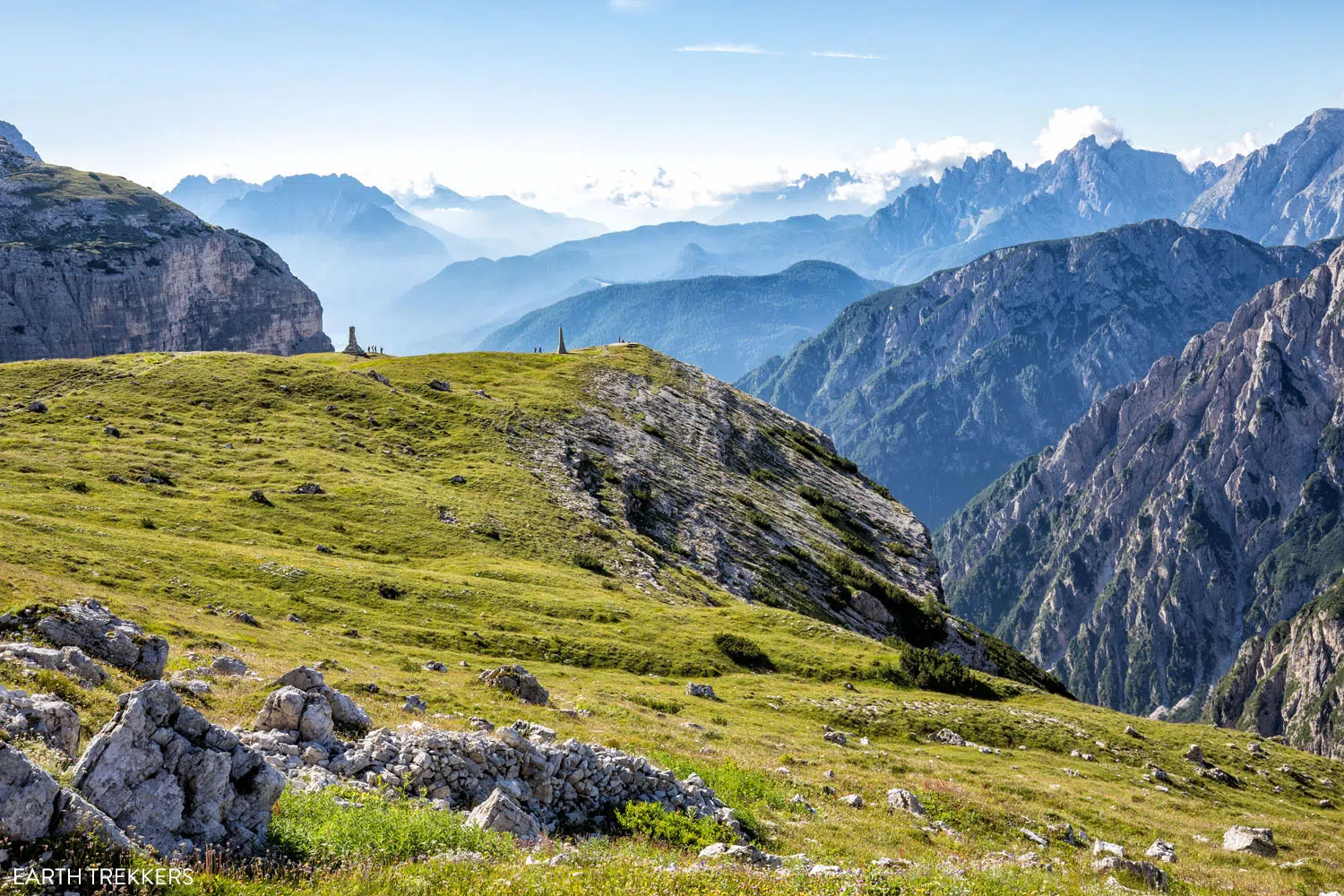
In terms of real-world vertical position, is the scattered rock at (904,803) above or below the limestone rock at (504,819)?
below

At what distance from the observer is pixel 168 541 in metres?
44.2

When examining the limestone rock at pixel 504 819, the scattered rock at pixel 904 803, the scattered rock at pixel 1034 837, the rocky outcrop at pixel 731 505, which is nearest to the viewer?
the limestone rock at pixel 504 819

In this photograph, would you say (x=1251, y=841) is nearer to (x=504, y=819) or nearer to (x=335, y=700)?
(x=504, y=819)

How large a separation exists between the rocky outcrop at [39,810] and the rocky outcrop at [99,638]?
13.3m

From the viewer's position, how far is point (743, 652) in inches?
1854

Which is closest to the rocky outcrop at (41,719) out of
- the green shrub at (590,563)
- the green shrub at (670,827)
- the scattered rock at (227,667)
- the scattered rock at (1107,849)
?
the scattered rock at (227,667)

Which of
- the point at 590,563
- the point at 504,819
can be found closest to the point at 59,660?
the point at 504,819

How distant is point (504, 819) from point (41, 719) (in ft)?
27.1

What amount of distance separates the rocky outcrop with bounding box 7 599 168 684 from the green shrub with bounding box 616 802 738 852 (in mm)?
14014

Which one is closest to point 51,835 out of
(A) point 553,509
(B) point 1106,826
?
(B) point 1106,826

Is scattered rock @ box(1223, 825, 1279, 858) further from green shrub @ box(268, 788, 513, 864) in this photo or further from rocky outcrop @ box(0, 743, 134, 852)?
rocky outcrop @ box(0, 743, 134, 852)

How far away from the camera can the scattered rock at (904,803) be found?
2583 centimetres

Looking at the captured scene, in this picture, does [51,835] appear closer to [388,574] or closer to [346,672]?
[346,672]

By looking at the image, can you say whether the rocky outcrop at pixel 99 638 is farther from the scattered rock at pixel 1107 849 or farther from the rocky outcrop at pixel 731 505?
the rocky outcrop at pixel 731 505
